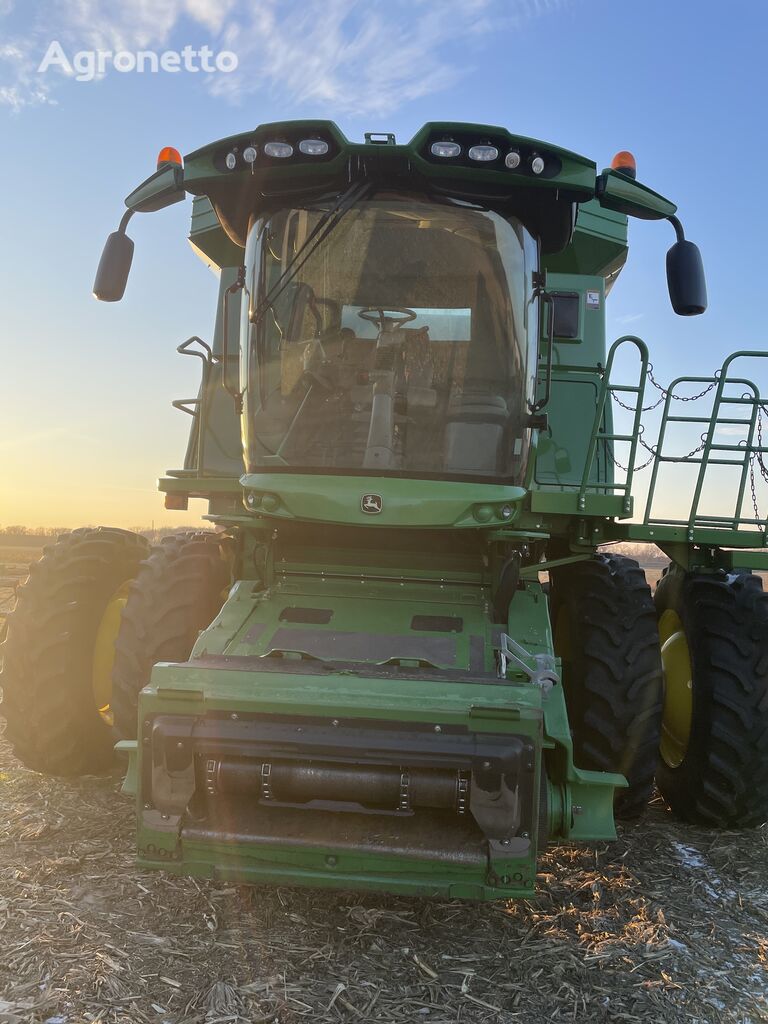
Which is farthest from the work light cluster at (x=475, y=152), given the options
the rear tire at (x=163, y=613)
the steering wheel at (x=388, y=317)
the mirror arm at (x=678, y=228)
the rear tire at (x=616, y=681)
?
the rear tire at (x=163, y=613)

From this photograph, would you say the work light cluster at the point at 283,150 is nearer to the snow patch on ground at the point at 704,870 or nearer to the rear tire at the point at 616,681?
the rear tire at the point at 616,681

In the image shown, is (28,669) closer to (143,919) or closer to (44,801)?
(44,801)

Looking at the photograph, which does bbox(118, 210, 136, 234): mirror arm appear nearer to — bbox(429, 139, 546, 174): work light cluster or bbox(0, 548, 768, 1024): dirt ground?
bbox(429, 139, 546, 174): work light cluster

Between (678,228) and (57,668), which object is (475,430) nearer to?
(678,228)

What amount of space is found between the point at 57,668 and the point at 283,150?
2.76 meters

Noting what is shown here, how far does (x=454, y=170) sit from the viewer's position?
355cm

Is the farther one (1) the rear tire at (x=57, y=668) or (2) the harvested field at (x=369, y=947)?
(1) the rear tire at (x=57, y=668)

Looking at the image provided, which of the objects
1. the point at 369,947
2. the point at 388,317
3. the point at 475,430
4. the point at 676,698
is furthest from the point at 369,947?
the point at 388,317

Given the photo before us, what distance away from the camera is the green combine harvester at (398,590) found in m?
2.82

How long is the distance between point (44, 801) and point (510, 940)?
255 cm

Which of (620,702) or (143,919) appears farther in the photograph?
(620,702)

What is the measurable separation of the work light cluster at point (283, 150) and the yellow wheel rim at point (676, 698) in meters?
3.04

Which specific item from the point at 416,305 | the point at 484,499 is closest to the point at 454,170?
the point at 416,305

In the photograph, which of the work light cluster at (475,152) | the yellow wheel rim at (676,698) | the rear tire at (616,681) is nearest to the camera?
the work light cluster at (475,152)
